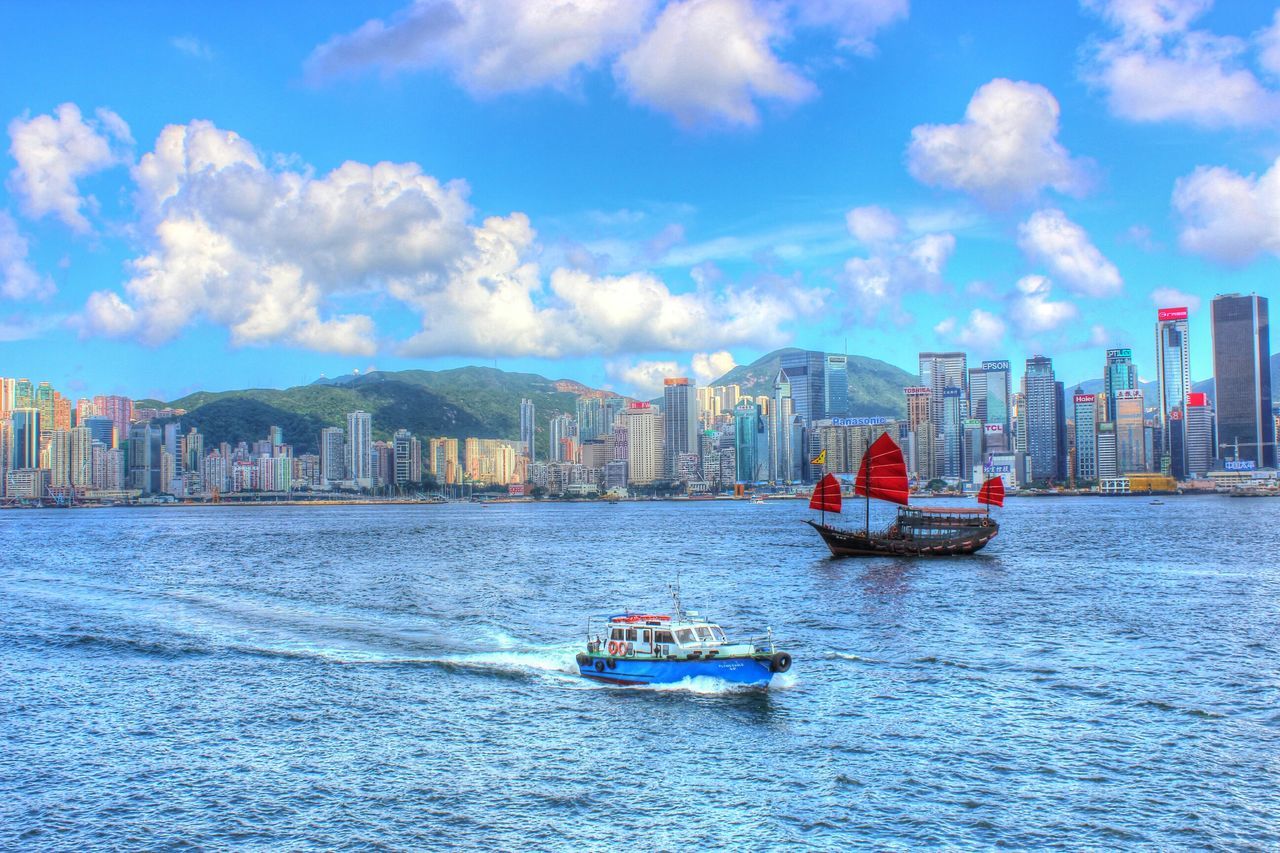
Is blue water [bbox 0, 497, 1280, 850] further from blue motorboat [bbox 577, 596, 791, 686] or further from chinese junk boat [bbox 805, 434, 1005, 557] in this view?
chinese junk boat [bbox 805, 434, 1005, 557]

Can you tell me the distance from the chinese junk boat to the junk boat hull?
200ft

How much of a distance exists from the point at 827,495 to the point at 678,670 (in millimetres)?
72484

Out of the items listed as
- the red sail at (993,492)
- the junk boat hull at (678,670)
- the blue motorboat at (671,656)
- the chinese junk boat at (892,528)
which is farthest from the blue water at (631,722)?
the red sail at (993,492)

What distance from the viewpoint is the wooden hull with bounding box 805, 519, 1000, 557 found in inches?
4109

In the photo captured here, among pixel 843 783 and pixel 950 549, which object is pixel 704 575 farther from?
pixel 843 783

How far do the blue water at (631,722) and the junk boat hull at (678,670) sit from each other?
57 centimetres

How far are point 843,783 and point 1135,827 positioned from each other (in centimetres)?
821

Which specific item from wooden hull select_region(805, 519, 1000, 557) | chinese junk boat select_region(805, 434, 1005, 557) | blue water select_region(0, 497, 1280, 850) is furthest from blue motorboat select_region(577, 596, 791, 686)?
wooden hull select_region(805, 519, 1000, 557)

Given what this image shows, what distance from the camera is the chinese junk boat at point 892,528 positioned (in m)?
105

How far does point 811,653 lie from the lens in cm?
5053

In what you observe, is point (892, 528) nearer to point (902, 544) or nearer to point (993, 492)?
point (902, 544)

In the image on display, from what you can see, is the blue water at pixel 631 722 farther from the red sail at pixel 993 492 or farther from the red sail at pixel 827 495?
the red sail at pixel 993 492

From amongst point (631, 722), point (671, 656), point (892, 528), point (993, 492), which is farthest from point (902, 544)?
point (631, 722)

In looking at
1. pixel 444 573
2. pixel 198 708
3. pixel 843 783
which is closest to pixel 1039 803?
pixel 843 783
